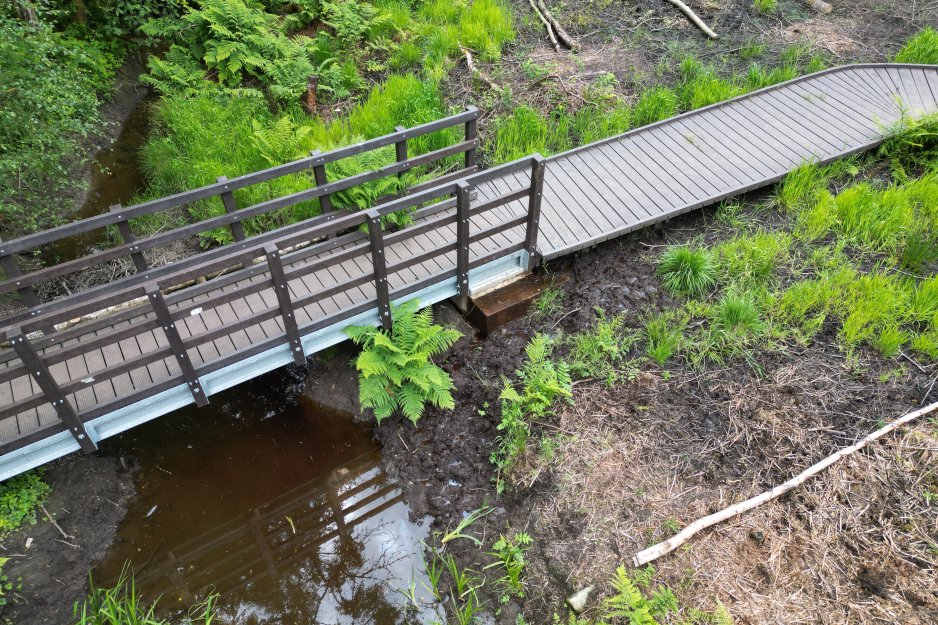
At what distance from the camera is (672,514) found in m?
5.52

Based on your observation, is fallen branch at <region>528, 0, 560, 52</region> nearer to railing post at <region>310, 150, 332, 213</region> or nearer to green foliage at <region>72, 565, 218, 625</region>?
railing post at <region>310, 150, 332, 213</region>

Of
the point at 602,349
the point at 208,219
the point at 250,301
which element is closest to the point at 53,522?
the point at 250,301

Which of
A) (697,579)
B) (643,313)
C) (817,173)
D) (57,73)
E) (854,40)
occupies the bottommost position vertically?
(697,579)

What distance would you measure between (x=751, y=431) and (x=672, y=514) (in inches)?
48.0

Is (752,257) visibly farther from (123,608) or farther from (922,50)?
(123,608)

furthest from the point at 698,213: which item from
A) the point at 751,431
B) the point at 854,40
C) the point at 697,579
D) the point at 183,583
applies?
the point at 183,583

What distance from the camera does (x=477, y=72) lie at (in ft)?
34.3

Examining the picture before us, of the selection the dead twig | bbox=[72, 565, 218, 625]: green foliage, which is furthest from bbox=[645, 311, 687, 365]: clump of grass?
the dead twig

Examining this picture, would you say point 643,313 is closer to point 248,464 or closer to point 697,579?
point 697,579

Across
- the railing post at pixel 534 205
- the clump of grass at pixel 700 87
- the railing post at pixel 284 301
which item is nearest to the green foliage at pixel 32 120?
the railing post at pixel 284 301

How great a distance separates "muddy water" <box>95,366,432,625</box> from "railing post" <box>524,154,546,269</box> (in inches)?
110

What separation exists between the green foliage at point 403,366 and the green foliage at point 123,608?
2358 mm

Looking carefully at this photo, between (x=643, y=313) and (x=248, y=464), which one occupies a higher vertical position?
(x=643, y=313)

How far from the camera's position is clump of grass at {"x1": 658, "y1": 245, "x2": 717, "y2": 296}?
722 cm
